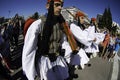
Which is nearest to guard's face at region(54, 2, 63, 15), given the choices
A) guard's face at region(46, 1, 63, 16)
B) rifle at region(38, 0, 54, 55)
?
guard's face at region(46, 1, 63, 16)

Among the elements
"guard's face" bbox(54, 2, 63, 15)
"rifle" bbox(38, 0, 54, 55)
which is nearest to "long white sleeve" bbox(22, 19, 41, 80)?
"rifle" bbox(38, 0, 54, 55)

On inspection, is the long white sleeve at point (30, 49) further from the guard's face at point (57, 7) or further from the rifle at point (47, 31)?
the guard's face at point (57, 7)

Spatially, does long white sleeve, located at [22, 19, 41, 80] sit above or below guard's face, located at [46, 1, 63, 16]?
below

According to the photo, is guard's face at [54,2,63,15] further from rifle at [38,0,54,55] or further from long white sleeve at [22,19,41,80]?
long white sleeve at [22,19,41,80]

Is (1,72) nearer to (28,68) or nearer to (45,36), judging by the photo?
(28,68)

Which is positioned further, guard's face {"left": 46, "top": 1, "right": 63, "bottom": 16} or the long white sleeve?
guard's face {"left": 46, "top": 1, "right": 63, "bottom": 16}

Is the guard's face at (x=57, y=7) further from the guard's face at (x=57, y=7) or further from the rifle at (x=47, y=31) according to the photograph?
the rifle at (x=47, y=31)

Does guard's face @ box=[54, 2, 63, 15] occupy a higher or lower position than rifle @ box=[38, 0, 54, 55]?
higher

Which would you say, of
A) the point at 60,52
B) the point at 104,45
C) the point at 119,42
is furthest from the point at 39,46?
the point at 119,42

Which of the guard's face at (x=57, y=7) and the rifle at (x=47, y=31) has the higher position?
the guard's face at (x=57, y=7)

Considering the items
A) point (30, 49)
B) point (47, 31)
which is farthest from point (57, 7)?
point (30, 49)

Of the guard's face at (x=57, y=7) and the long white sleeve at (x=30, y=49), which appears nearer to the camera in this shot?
the long white sleeve at (x=30, y=49)

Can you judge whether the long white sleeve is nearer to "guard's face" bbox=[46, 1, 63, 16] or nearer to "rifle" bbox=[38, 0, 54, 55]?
"rifle" bbox=[38, 0, 54, 55]

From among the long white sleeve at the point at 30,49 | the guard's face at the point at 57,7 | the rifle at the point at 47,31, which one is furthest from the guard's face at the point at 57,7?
the long white sleeve at the point at 30,49
